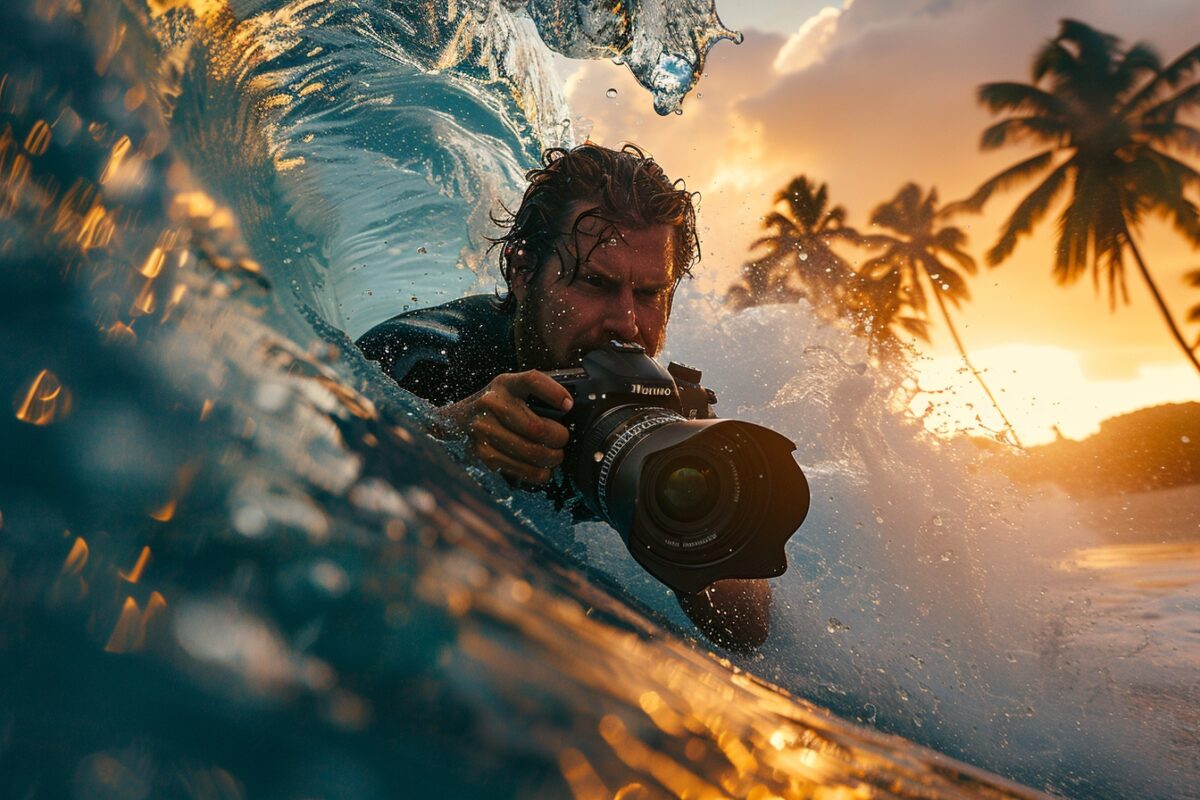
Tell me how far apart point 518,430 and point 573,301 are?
81cm

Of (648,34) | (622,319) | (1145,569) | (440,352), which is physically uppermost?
(648,34)

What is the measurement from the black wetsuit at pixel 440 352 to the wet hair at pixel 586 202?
0.22 meters

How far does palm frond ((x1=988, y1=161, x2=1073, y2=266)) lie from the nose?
1631 cm

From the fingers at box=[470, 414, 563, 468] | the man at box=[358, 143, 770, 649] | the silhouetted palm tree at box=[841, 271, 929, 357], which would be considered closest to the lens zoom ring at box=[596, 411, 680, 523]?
the fingers at box=[470, 414, 563, 468]

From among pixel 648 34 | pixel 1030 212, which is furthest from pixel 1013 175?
pixel 648 34

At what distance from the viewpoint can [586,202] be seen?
2146mm

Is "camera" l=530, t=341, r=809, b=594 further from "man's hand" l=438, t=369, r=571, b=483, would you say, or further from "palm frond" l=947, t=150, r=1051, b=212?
"palm frond" l=947, t=150, r=1051, b=212

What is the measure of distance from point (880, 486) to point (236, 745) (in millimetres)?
3348

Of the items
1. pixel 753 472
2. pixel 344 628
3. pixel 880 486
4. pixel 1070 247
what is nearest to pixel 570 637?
pixel 344 628

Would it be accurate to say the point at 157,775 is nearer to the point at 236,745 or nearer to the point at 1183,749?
the point at 236,745

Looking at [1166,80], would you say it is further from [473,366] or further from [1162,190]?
[473,366]

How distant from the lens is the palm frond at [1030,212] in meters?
15.4

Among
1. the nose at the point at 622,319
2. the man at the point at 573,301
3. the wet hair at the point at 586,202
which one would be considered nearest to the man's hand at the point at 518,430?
the man at the point at 573,301

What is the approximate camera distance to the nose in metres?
1.90
